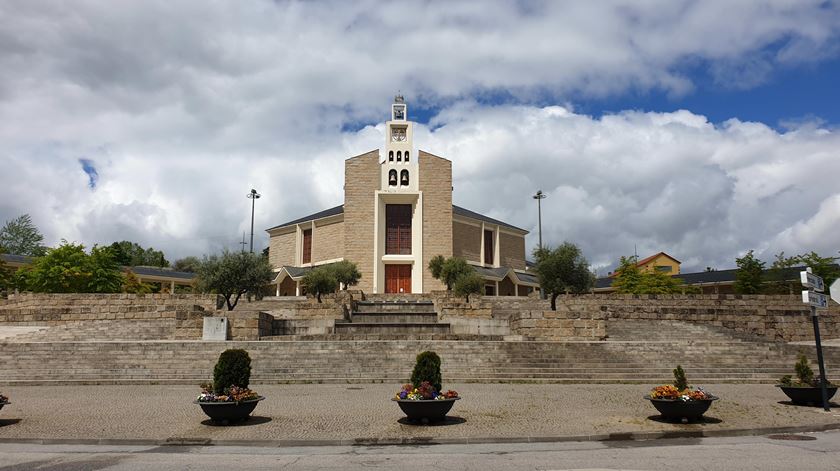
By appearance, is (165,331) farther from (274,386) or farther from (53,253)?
(53,253)

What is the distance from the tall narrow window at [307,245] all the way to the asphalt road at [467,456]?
42656 mm

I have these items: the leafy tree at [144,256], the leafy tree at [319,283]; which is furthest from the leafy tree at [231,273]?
the leafy tree at [144,256]

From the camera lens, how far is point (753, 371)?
59.2ft

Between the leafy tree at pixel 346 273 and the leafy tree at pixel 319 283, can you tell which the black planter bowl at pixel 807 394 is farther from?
the leafy tree at pixel 346 273

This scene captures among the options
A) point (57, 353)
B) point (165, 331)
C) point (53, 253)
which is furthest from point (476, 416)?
point (53, 253)

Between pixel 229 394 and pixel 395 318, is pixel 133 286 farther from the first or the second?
pixel 229 394

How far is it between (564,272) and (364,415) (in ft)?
78.4

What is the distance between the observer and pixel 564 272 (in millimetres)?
33031

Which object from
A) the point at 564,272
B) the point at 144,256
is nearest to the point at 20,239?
the point at 144,256

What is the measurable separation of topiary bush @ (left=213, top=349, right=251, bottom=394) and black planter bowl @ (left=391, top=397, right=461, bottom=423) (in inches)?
114

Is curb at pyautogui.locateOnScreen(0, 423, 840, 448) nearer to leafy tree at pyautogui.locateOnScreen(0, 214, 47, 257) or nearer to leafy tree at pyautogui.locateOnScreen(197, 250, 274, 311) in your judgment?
leafy tree at pyautogui.locateOnScreen(197, 250, 274, 311)

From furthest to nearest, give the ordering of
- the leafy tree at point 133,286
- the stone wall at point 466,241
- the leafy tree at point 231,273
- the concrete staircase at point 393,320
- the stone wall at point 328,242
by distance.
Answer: the leafy tree at point 133,286, the stone wall at point 466,241, the stone wall at point 328,242, the leafy tree at point 231,273, the concrete staircase at point 393,320

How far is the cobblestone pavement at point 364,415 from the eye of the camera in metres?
9.40

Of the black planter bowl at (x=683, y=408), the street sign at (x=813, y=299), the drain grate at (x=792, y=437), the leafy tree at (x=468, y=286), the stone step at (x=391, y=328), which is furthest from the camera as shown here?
the leafy tree at (x=468, y=286)
